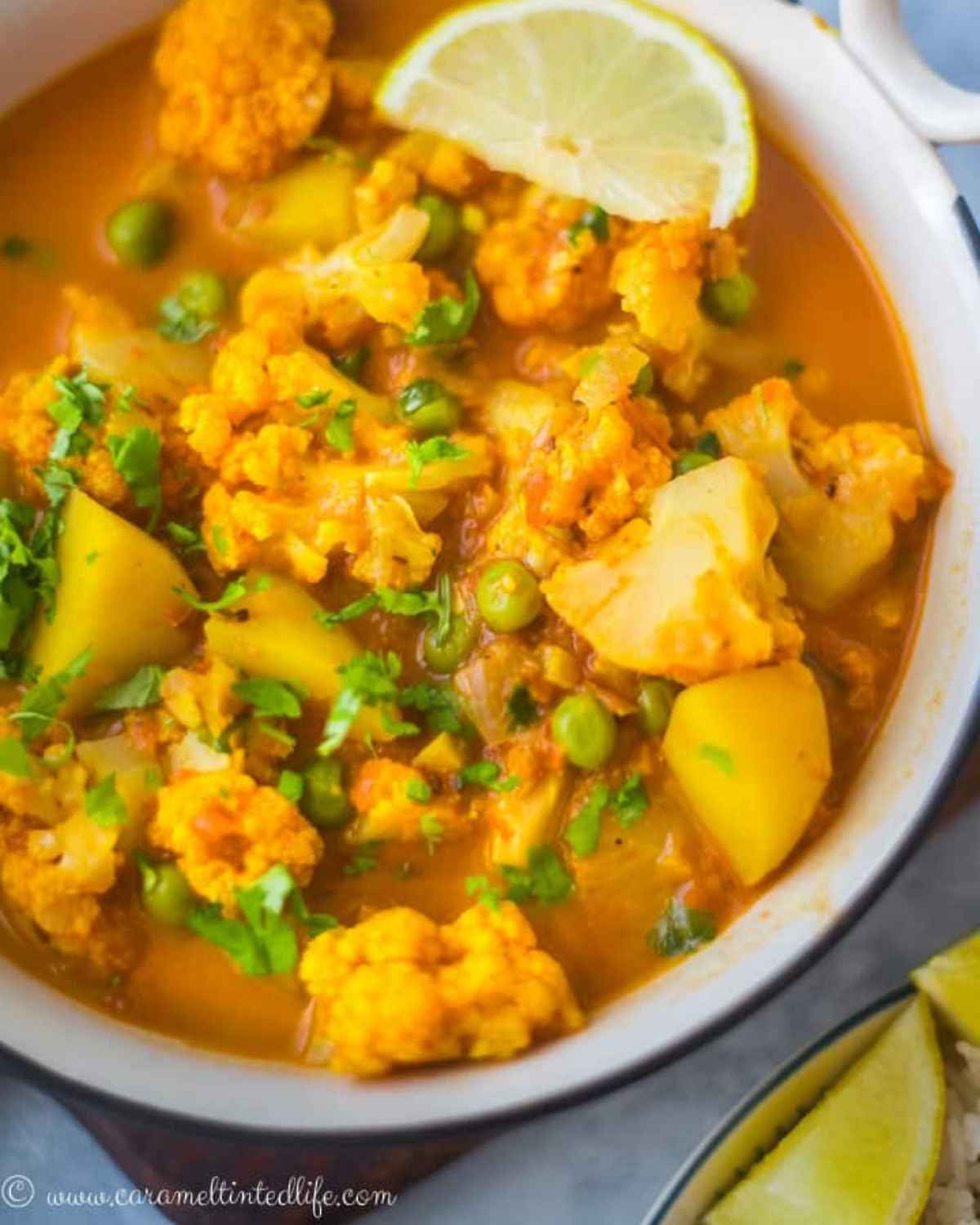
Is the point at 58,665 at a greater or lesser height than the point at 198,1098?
greater

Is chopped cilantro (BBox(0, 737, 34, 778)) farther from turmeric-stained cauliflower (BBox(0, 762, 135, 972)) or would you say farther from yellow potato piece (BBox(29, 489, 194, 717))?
yellow potato piece (BBox(29, 489, 194, 717))

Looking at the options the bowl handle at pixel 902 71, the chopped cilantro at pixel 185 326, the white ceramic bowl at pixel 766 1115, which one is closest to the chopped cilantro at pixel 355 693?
the chopped cilantro at pixel 185 326

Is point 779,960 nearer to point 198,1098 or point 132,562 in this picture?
point 198,1098

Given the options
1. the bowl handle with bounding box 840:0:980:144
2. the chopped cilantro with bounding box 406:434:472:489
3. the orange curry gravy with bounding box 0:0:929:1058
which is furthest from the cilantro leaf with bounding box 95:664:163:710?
the bowl handle with bounding box 840:0:980:144

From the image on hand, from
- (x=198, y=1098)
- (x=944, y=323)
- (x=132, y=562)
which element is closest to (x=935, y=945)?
(x=944, y=323)

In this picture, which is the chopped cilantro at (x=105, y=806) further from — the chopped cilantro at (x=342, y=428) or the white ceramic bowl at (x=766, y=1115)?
the white ceramic bowl at (x=766, y=1115)

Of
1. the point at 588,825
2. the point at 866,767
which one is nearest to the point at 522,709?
the point at 588,825
